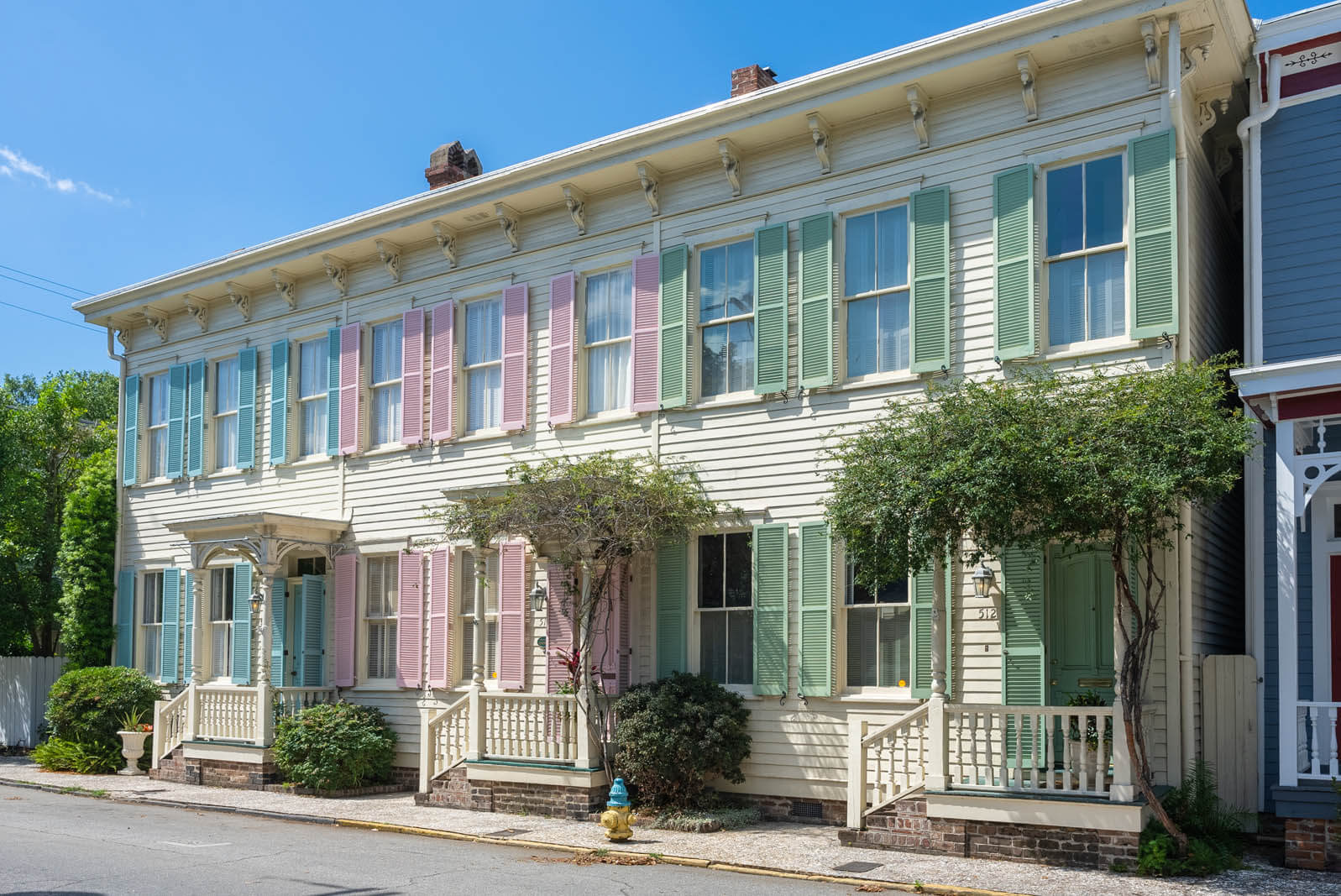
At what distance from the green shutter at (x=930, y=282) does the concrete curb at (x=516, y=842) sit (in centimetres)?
525

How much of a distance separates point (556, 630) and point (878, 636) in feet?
13.9

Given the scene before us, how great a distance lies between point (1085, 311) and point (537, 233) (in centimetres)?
739

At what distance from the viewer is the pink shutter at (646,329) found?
15094mm

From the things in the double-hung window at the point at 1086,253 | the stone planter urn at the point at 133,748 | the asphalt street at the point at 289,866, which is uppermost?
the double-hung window at the point at 1086,253

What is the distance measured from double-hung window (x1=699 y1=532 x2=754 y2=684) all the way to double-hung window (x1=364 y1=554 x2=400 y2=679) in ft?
17.4

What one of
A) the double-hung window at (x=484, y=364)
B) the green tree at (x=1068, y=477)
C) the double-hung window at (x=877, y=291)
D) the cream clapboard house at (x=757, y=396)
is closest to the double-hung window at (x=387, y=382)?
the cream clapboard house at (x=757, y=396)

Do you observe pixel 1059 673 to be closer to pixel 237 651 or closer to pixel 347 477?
pixel 347 477

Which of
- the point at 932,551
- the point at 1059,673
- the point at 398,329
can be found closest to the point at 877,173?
the point at 932,551

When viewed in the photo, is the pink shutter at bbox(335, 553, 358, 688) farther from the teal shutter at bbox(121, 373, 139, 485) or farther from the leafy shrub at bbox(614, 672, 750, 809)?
the teal shutter at bbox(121, 373, 139, 485)

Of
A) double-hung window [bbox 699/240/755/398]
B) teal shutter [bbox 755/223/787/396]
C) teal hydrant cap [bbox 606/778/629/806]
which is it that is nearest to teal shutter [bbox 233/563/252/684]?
double-hung window [bbox 699/240/755/398]

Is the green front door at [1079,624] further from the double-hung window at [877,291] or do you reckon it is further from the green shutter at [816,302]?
the green shutter at [816,302]

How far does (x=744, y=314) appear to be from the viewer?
1459 centimetres

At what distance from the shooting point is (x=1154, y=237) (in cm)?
1179

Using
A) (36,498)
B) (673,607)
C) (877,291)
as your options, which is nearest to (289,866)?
(673,607)
